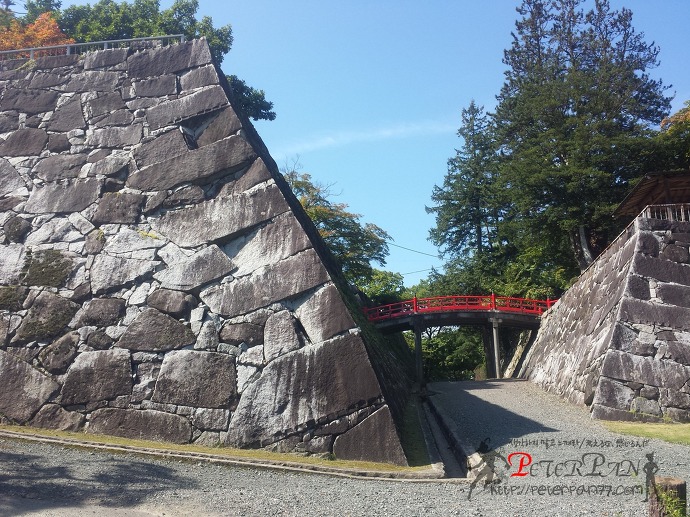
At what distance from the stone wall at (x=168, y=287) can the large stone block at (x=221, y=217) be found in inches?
0.9

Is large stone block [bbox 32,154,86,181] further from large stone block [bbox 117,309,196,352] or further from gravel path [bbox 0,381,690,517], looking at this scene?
gravel path [bbox 0,381,690,517]

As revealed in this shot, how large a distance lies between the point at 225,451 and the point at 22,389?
3.16 m

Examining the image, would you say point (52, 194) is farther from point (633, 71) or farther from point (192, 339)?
point (633, 71)

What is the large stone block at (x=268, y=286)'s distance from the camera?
355 inches

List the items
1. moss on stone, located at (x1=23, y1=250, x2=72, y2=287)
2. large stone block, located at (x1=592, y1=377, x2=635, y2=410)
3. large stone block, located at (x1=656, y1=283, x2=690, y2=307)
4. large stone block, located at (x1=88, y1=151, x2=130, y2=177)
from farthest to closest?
large stone block, located at (x1=656, y1=283, x2=690, y2=307)
large stone block, located at (x1=592, y1=377, x2=635, y2=410)
large stone block, located at (x1=88, y1=151, x2=130, y2=177)
moss on stone, located at (x1=23, y1=250, x2=72, y2=287)

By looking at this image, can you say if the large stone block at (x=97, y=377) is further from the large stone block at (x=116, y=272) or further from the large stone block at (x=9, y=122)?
the large stone block at (x=9, y=122)

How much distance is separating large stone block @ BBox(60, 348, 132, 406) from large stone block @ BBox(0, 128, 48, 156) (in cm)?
425

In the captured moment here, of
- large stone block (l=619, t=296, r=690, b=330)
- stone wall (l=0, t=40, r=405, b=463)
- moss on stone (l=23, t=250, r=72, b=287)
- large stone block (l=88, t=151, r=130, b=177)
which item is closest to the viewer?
stone wall (l=0, t=40, r=405, b=463)

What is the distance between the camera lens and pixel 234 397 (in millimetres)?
8539

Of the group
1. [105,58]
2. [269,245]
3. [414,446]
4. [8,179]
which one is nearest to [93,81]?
[105,58]

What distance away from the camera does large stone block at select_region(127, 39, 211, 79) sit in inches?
464

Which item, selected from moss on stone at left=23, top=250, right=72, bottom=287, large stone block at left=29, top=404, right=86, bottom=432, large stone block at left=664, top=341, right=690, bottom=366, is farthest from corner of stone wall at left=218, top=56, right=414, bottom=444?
large stone block at left=664, top=341, right=690, bottom=366

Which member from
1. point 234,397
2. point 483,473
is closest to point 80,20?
point 234,397

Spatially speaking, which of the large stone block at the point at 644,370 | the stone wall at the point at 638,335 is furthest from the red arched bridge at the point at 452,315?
the large stone block at the point at 644,370
